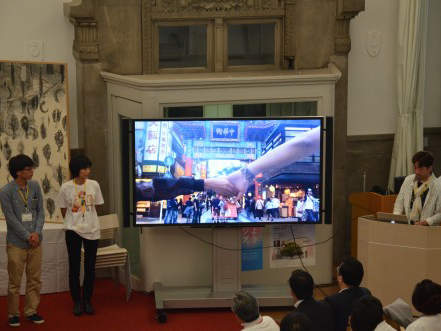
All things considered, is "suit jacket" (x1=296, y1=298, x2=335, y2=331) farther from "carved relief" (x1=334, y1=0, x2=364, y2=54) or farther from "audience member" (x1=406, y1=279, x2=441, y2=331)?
"carved relief" (x1=334, y1=0, x2=364, y2=54)

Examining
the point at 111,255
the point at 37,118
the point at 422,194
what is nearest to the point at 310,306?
the point at 422,194

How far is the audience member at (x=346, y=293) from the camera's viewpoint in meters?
5.63

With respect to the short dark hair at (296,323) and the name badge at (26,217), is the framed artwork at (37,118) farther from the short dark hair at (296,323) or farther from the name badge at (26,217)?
the short dark hair at (296,323)

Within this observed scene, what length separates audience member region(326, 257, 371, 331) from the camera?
5.63 metres

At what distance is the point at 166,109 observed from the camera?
8.52 metres

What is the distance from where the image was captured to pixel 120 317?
→ 26.1 feet

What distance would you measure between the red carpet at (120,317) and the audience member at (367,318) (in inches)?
119

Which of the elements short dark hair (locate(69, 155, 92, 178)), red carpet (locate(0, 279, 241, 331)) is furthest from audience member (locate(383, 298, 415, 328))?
short dark hair (locate(69, 155, 92, 178))

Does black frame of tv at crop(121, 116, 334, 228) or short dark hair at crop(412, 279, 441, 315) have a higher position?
black frame of tv at crop(121, 116, 334, 228)

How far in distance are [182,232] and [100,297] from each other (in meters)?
0.98

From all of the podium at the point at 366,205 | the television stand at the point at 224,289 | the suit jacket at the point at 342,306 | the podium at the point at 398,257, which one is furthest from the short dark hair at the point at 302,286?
the podium at the point at 366,205

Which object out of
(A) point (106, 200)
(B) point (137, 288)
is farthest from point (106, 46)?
(B) point (137, 288)

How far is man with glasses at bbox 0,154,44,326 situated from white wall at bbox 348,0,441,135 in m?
3.52

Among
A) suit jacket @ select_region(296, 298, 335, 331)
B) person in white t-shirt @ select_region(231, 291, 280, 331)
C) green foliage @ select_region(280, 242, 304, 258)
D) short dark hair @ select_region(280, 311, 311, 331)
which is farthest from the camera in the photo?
green foliage @ select_region(280, 242, 304, 258)
